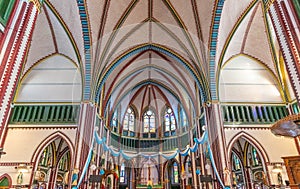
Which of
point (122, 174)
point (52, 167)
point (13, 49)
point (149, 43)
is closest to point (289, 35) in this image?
point (13, 49)

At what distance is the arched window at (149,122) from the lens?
25947 mm

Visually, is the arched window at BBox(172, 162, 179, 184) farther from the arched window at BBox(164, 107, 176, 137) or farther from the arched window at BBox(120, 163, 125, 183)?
the arched window at BBox(120, 163, 125, 183)

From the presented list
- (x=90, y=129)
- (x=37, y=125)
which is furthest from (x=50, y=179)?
(x=90, y=129)

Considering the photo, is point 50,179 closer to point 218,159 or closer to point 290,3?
point 218,159

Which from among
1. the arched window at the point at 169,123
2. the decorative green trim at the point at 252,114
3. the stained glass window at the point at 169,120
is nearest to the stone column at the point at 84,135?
the decorative green trim at the point at 252,114

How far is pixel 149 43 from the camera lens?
17.4m

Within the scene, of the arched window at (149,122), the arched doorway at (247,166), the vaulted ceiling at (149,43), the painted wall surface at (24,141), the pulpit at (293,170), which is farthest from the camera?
the arched window at (149,122)

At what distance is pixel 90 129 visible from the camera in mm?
13953

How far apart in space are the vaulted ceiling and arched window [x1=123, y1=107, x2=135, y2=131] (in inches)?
308

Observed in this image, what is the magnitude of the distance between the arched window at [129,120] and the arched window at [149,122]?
1.48 meters

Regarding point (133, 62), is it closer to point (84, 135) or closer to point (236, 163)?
point (84, 135)

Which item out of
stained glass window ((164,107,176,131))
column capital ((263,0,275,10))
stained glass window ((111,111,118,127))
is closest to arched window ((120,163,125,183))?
stained glass window ((111,111,118,127))

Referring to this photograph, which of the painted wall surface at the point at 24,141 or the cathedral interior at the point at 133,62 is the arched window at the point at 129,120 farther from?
the painted wall surface at the point at 24,141

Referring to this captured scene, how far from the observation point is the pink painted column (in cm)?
556
